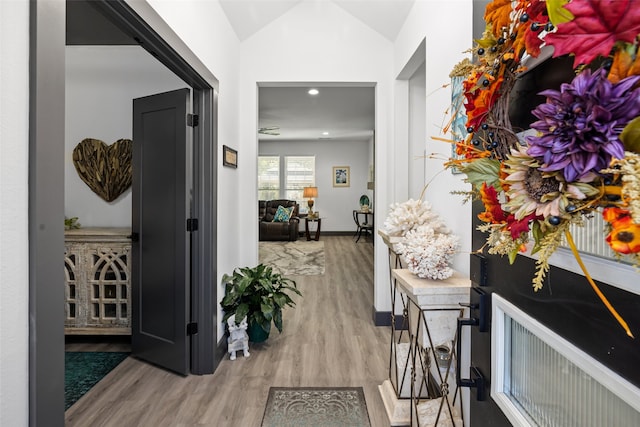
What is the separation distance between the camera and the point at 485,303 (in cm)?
116

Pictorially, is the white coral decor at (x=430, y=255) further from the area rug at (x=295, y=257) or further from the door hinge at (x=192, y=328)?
the area rug at (x=295, y=257)

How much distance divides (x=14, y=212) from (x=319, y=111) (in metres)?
6.19

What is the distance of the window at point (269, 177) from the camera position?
1048 cm

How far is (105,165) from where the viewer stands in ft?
10.9

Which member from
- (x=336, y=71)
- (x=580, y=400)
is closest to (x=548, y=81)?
(x=580, y=400)

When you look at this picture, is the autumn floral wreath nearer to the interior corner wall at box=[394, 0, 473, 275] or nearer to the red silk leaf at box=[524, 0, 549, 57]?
the red silk leaf at box=[524, 0, 549, 57]

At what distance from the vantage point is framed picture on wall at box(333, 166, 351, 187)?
10602mm

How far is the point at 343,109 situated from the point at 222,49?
4016 millimetres

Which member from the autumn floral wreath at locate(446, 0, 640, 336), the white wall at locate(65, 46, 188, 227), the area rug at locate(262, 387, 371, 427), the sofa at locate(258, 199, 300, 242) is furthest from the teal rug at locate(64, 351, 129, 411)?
the sofa at locate(258, 199, 300, 242)

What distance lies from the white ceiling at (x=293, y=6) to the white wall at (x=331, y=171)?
23.4 feet

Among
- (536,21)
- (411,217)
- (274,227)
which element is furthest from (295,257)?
(536,21)

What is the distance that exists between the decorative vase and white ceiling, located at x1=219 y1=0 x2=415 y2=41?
2515mm

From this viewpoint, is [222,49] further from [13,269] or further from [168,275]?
[13,269]

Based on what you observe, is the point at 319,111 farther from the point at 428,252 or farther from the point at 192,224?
the point at 428,252
